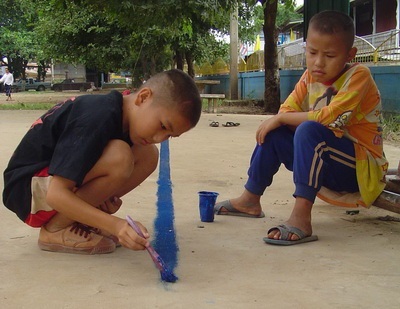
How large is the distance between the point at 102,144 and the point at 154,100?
0.28 meters

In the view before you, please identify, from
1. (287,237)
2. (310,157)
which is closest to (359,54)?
(310,157)

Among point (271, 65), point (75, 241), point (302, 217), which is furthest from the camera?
point (271, 65)

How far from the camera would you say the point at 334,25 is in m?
2.81

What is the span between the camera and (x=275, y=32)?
1356cm

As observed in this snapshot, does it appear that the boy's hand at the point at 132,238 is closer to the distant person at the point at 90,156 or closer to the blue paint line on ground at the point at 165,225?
the distant person at the point at 90,156

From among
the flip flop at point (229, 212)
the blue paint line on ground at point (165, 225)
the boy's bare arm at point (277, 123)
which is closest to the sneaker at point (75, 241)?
the blue paint line on ground at point (165, 225)

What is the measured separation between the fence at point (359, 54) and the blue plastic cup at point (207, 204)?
7700 mm

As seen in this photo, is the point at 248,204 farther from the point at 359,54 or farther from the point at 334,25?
the point at 359,54

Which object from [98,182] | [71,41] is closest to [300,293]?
[98,182]

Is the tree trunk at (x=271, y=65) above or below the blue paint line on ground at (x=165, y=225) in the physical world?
above

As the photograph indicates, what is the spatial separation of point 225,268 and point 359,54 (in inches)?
474

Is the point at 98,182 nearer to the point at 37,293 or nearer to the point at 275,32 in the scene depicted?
the point at 37,293

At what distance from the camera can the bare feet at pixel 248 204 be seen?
126 inches

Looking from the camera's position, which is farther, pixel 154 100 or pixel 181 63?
pixel 181 63
